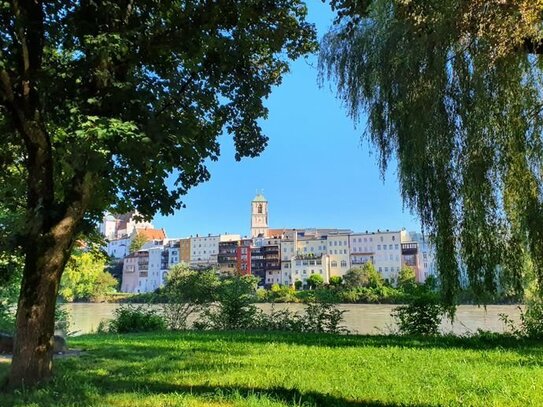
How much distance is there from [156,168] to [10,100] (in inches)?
70.3

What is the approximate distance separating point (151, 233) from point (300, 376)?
5676 inches

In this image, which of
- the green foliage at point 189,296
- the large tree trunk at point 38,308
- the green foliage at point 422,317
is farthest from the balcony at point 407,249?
the large tree trunk at point 38,308

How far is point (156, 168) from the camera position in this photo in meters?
4.92

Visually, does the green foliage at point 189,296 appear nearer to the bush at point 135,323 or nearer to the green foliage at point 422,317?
the bush at point 135,323

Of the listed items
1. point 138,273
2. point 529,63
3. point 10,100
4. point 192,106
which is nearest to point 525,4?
point 529,63

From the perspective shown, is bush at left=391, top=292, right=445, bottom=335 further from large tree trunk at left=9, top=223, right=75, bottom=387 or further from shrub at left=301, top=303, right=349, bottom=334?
large tree trunk at left=9, top=223, right=75, bottom=387

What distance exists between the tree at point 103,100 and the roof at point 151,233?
5019 inches

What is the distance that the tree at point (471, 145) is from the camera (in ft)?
27.5

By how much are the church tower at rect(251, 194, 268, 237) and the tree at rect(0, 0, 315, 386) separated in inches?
5528

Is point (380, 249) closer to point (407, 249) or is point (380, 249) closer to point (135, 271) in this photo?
point (407, 249)

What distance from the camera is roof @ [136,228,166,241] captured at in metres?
132

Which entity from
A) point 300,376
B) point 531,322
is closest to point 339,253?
point 531,322

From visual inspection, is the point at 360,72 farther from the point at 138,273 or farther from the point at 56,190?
the point at 138,273

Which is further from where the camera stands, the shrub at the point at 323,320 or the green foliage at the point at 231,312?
the green foliage at the point at 231,312
